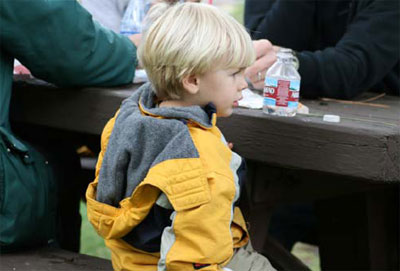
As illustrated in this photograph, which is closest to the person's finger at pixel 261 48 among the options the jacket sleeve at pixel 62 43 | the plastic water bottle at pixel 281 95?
the plastic water bottle at pixel 281 95

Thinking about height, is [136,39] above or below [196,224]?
above

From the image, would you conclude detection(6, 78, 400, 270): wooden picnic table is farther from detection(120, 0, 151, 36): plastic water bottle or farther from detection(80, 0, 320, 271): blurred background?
detection(80, 0, 320, 271): blurred background

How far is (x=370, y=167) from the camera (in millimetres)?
1966

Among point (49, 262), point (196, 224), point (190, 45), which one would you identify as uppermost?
point (190, 45)

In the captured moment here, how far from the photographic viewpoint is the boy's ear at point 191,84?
5.99 ft

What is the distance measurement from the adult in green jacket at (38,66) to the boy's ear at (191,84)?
2.07ft

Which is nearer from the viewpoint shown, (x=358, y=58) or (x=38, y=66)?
(x=38, y=66)

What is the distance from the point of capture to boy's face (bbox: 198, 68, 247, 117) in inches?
72.5

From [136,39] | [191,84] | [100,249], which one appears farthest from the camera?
[100,249]

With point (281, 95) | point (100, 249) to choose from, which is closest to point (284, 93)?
point (281, 95)

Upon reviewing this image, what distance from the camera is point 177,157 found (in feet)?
5.64

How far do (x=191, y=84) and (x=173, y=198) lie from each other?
0.31m

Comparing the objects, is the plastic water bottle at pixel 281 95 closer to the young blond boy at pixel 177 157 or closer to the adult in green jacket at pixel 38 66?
the young blond boy at pixel 177 157

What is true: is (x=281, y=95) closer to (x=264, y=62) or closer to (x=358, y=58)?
(x=264, y=62)
